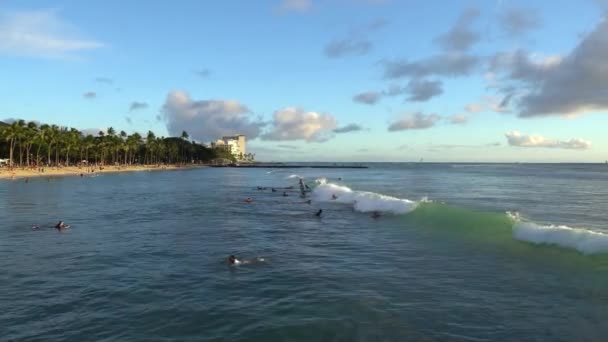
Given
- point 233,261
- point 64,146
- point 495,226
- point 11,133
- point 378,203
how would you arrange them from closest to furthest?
point 233,261
point 495,226
point 378,203
point 11,133
point 64,146

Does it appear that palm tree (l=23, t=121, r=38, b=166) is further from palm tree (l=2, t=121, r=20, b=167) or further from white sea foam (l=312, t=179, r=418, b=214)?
white sea foam (l=312, t=179, r=418, b=214)

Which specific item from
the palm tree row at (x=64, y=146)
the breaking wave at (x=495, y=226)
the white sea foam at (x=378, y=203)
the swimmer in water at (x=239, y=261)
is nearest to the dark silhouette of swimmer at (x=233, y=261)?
the swimmer in water at (x=239, y=261)

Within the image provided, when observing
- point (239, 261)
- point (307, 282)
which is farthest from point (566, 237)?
point (239, 261)

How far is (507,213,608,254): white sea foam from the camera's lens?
705 inches

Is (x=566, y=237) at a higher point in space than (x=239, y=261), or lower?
higher

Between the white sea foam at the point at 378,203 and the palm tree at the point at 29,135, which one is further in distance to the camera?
the palm tree at the point at 29,135

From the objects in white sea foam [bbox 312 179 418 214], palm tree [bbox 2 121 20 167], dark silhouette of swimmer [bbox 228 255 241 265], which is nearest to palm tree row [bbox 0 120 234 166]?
palm tree [bbox 2 121 20 167]

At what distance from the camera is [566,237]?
19.6 m

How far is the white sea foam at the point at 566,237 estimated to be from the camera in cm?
1791

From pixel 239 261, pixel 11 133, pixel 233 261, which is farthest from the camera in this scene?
pixel 11 133

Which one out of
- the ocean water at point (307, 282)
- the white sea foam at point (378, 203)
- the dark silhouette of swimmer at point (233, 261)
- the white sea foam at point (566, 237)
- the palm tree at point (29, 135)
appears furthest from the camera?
the palm tree at point (29, 135)

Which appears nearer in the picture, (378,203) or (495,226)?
(495,226)

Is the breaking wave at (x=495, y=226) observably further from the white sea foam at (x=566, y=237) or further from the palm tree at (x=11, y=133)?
the palm tree at (x=11, y=133)

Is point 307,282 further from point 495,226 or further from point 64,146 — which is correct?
point 64,146
